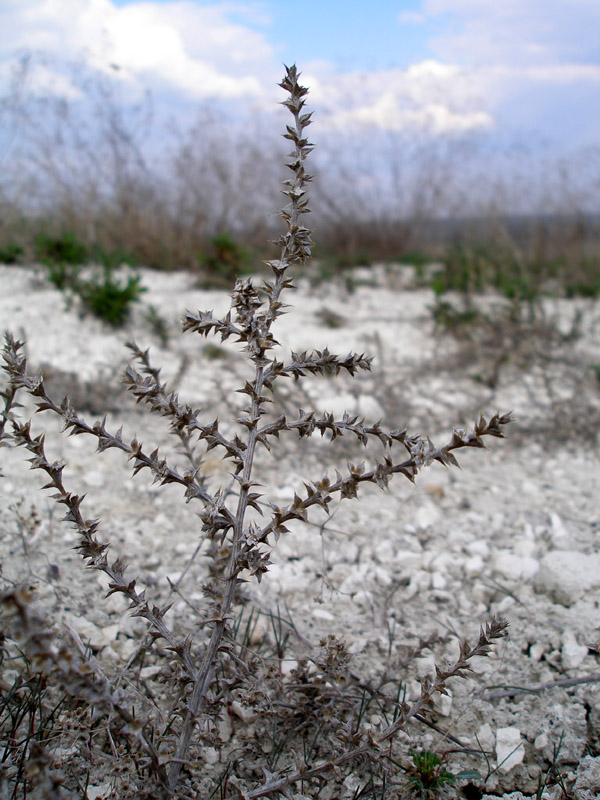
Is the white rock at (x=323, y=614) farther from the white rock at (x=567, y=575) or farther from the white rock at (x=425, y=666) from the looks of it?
the white rock at (x=567, y=575)

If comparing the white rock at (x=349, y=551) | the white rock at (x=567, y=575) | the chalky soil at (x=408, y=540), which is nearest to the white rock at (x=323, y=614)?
the chalky soil at (x=408, y=540)

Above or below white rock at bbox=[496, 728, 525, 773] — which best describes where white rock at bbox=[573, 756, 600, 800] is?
above

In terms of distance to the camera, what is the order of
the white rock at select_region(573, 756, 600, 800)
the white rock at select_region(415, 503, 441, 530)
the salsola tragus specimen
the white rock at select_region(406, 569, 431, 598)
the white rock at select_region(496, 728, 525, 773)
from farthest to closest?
1. the white rock at select_region(415, 503, 441, 530)
2. the white rock at select_region(406, 569, 431, 598)
3. the white rock at select_region(496, 728, 525, 773)
4. the white rock at select_region(573, 756, 600, 800)
5. the salsola tragus specimen

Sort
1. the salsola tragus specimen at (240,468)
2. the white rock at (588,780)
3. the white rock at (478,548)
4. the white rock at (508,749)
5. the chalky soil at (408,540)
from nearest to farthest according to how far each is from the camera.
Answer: the salsola tragus specimen at (240,468) < the white rock at (588,780) < the white rock at (508,749) < the chalky soil at (408,540) < the white rock at (478,548)

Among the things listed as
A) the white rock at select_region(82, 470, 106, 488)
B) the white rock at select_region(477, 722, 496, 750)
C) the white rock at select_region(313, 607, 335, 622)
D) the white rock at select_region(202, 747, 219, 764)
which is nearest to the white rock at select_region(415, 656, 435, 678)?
the white rock at select_region(477, 722, 496, 750)

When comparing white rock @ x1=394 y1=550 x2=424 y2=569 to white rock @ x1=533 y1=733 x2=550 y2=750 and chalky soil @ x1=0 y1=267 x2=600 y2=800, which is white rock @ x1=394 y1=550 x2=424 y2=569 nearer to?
Result: chalky soil @ x1=0 y1=267 x2=600 y2=800

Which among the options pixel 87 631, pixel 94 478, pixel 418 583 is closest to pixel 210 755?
pixel 87 631

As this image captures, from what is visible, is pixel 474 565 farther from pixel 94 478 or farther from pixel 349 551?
pixel 94 478
